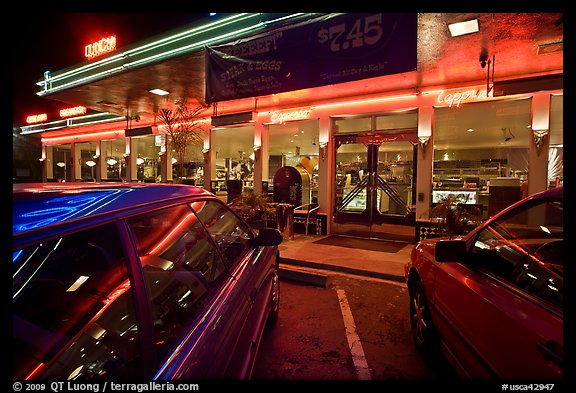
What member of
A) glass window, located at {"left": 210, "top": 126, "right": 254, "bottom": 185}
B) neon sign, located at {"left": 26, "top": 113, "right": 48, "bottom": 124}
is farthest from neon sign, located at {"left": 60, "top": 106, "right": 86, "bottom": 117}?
glass window, located at {"left": 210, "top": 126, "right": 254, "bottom": 185}

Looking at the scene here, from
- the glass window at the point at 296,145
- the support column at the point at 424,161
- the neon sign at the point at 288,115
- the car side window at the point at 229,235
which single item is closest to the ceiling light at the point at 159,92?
the neon sign at the point at 288,115

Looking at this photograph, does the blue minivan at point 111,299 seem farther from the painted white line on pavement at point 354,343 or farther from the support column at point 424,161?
the support column at point 424,161

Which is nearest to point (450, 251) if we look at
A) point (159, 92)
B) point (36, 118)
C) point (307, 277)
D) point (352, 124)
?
point (307, 277)

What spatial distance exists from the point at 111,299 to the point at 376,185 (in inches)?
355

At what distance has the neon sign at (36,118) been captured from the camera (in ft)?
52.6

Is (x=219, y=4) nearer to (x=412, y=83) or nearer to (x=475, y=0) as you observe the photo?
(x=475, y=0)

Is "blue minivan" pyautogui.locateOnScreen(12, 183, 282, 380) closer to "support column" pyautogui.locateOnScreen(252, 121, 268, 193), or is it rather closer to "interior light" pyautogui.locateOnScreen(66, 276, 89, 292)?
"interior light" pyautogui.locateOnScreen(66, 276, 89, 292)

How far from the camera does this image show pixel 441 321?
269cm

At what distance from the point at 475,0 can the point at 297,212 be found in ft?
24.3

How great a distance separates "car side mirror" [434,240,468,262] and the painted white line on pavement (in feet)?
4.31

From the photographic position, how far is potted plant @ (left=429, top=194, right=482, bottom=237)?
22.1 feet

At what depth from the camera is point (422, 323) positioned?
3221 millimetres

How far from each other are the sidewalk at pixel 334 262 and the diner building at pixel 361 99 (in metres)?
1.92

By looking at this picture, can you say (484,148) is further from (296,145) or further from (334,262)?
(334,262)
